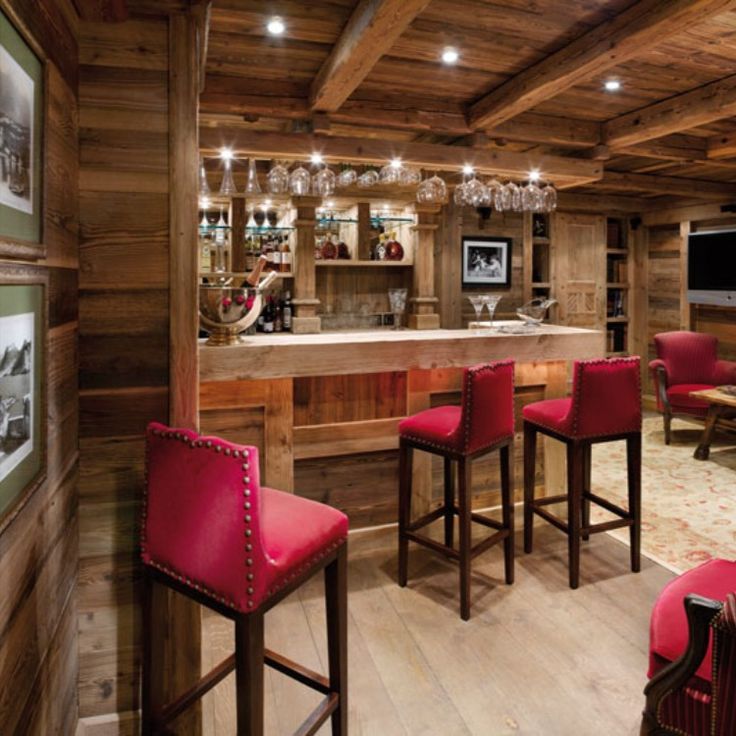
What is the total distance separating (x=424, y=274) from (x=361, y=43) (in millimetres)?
3229

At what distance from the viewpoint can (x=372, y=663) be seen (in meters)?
2.34

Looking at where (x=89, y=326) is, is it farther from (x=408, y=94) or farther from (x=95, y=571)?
(x=408, y=94)

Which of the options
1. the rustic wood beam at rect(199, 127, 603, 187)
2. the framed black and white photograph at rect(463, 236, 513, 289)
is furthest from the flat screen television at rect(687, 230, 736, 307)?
the rustic wood beam at rect(199, 127, 603, 187)

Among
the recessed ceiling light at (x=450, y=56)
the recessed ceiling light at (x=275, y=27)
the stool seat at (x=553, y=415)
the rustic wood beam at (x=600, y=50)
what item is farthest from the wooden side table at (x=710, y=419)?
the recessed ceiling light at (x=275, y=27)

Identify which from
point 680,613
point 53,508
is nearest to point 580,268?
point 680,613

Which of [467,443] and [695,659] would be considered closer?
[695,659]

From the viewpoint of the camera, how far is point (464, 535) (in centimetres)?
263

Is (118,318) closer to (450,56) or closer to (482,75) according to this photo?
(450,56)

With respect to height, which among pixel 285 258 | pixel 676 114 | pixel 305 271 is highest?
pixel 676 114

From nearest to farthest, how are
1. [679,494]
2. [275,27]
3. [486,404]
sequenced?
[486,404] → [275,27] → [679,494]

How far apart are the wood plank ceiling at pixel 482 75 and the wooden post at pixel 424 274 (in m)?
0.86

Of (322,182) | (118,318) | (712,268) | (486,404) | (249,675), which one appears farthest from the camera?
(712,268)

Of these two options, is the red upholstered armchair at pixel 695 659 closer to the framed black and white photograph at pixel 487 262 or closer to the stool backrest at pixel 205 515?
the stool backrest at pixel 205 515

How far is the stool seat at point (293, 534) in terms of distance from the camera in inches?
59.5
